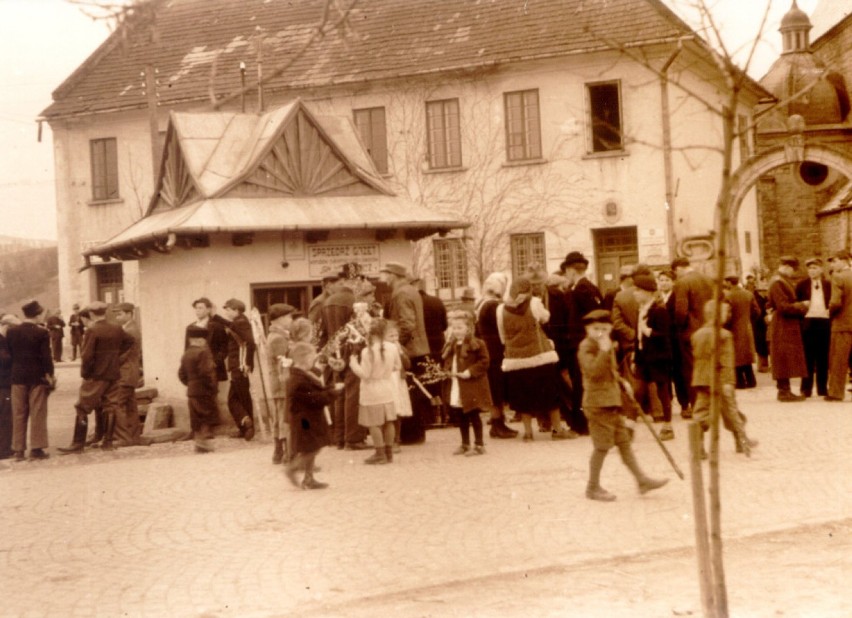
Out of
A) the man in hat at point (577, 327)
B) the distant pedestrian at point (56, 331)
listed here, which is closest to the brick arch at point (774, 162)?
the distant pedestrian at point (56, 331)

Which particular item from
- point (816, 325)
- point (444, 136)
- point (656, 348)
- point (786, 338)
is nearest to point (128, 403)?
point (656, 348)

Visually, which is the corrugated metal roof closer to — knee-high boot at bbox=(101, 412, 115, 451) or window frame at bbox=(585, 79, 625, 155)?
knee-high boot at bbox=(101, 412, 115, 451)

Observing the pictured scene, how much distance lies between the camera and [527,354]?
14.2m

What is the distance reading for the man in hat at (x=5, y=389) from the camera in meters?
16.4

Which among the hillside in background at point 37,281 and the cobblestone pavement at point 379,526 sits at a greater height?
the hillside in background at point 37,281

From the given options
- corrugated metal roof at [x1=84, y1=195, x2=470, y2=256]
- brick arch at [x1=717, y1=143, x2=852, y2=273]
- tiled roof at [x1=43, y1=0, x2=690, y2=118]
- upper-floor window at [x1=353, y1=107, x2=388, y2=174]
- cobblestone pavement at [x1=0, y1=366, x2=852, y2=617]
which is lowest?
cobblestone pavement at [x1=0, y1=366, x2=852, y2=617]

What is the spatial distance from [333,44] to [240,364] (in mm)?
21109

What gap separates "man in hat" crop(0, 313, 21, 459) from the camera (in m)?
16.4

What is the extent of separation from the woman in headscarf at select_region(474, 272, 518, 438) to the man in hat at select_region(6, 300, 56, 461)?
535 centimetres

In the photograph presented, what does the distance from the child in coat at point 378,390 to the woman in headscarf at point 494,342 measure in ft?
5.57

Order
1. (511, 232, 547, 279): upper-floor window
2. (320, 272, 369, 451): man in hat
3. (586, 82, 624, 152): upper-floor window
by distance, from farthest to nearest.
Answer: (511, 232, 547, 279): upper-floor window
(586, 82, 624, 152): upper-floor window
(320, 272, 369, 451): man in hat

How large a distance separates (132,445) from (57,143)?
23417mm

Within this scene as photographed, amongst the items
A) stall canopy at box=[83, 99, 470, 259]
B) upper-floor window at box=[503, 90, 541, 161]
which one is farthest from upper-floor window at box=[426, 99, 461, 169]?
stall canopy at box=[83, 99, 470, 259]

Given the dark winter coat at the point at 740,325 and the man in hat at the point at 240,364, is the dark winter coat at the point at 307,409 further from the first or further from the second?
the dark winter coat at the point at 740,325
